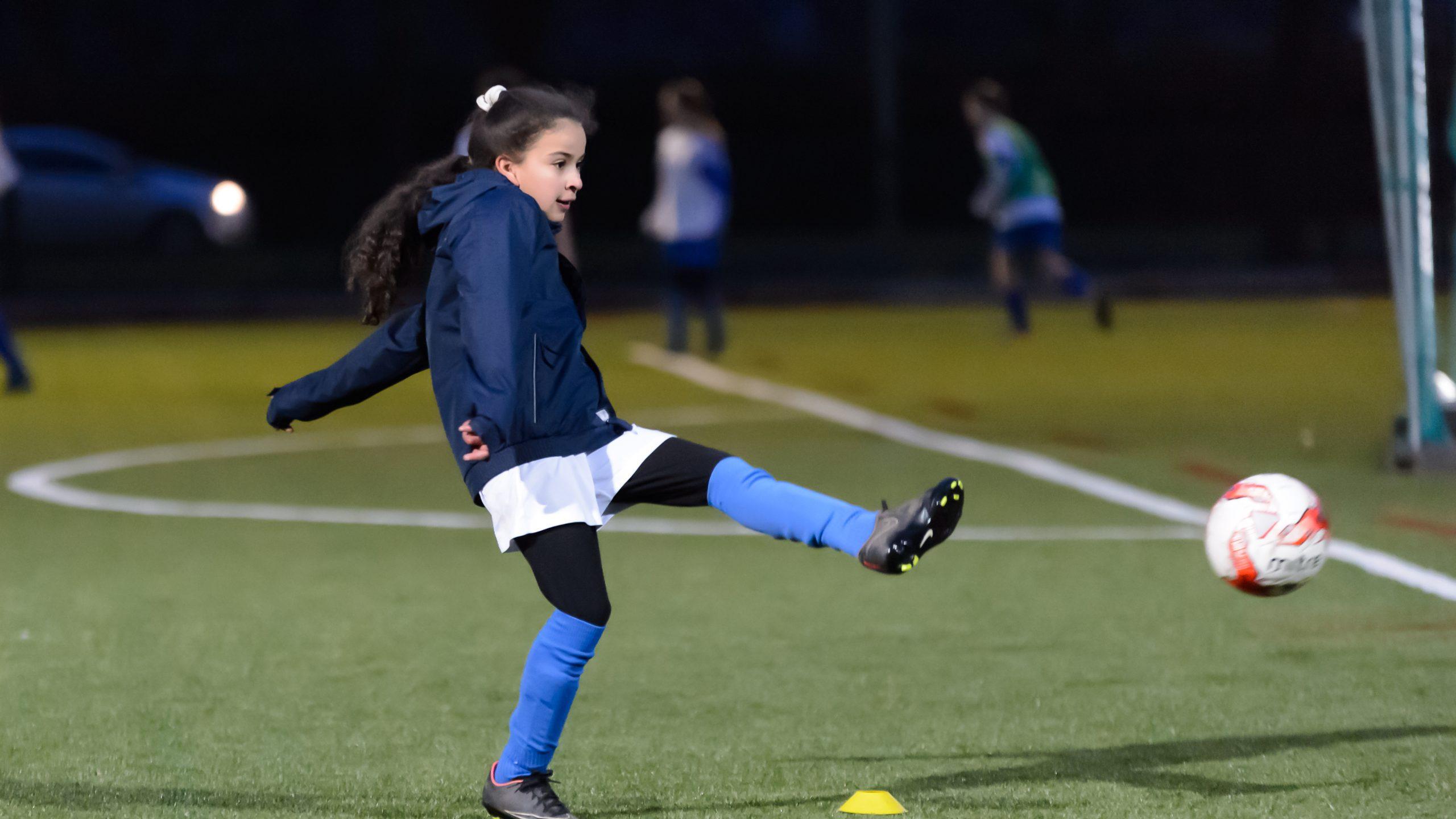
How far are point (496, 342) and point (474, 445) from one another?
0.23 m

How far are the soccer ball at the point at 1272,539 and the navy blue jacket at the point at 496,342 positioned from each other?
167 cm

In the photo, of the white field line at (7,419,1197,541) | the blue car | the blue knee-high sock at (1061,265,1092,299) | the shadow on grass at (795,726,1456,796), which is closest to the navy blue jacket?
the shadow on grass at (795,726,1456,796)

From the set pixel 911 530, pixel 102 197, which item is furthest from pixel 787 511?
pixel 102 197

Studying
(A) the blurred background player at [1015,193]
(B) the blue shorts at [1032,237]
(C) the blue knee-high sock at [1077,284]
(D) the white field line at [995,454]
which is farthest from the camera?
(C) the blue knee-high sock at [1077,284]

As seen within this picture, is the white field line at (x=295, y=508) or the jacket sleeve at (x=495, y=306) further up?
the jacket sleeve at (x=495, y=306)

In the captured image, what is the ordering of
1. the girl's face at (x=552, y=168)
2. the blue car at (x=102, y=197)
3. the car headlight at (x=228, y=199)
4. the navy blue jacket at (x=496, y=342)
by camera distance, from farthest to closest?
1. the blue car at (x=102, y=197)
2. the car headlight at (x=228, y=199)
3. the girl's face at (x=552, y=168)
4. the navy blue jacket at (x=496, y=342)

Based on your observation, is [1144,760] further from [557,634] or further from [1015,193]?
[1015,193]

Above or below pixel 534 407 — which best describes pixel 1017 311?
below

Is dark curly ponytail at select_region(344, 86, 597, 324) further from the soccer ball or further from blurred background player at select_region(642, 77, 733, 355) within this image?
blurred background player at select_region(642, 77, 733, 355)

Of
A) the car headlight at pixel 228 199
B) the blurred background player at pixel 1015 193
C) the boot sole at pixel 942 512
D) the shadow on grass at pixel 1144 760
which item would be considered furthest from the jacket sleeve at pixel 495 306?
the car headlight at pixel 228 199

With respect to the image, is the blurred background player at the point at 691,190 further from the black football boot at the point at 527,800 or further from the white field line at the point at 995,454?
the black football boot at the point at 527,800

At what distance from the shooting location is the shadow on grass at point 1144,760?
210 inches

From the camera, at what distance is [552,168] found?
4.96 m

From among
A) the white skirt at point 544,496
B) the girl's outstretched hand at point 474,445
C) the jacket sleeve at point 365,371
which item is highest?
the jacket sleeve at point 365,371
